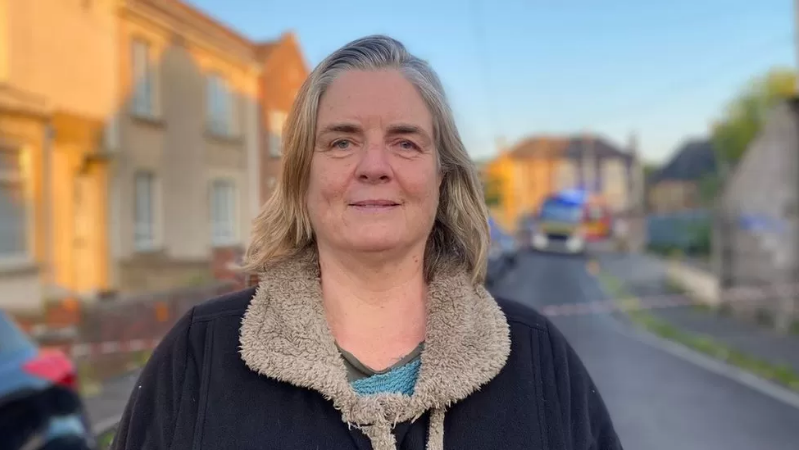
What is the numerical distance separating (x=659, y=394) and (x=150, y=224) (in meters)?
4.94

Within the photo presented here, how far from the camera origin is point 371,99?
1580 mm

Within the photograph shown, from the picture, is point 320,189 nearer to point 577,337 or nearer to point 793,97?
point 577,337

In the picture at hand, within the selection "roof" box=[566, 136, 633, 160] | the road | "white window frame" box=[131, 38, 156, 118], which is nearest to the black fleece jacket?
the road

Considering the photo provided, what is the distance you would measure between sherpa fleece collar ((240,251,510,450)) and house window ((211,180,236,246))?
57.8 inches

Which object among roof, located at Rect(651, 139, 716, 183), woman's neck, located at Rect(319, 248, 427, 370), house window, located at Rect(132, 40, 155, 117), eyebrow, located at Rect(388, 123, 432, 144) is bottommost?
woman's neck, located at Rect(319, 248, 427, 370)

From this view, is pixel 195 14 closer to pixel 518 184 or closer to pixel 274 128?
pixel 274 128

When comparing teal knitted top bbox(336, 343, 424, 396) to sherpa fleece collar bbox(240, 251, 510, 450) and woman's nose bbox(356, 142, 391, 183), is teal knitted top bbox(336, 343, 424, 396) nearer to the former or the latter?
sherpa fleece collar bbox(240, 251, 510, 450)

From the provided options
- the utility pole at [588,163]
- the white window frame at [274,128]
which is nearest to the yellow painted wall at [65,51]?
the white window frame at [274,128]

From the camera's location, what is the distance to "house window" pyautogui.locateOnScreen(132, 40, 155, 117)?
15.9 ft

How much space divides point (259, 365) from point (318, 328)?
0.53ft

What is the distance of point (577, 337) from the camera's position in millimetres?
9938

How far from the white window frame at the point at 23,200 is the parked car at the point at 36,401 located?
2.02 m

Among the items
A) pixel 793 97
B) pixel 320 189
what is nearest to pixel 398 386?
pixel 320 189

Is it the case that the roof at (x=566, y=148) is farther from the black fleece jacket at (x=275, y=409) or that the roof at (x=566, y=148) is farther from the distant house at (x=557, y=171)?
the black fleece jacket at (x=275, y=409)
